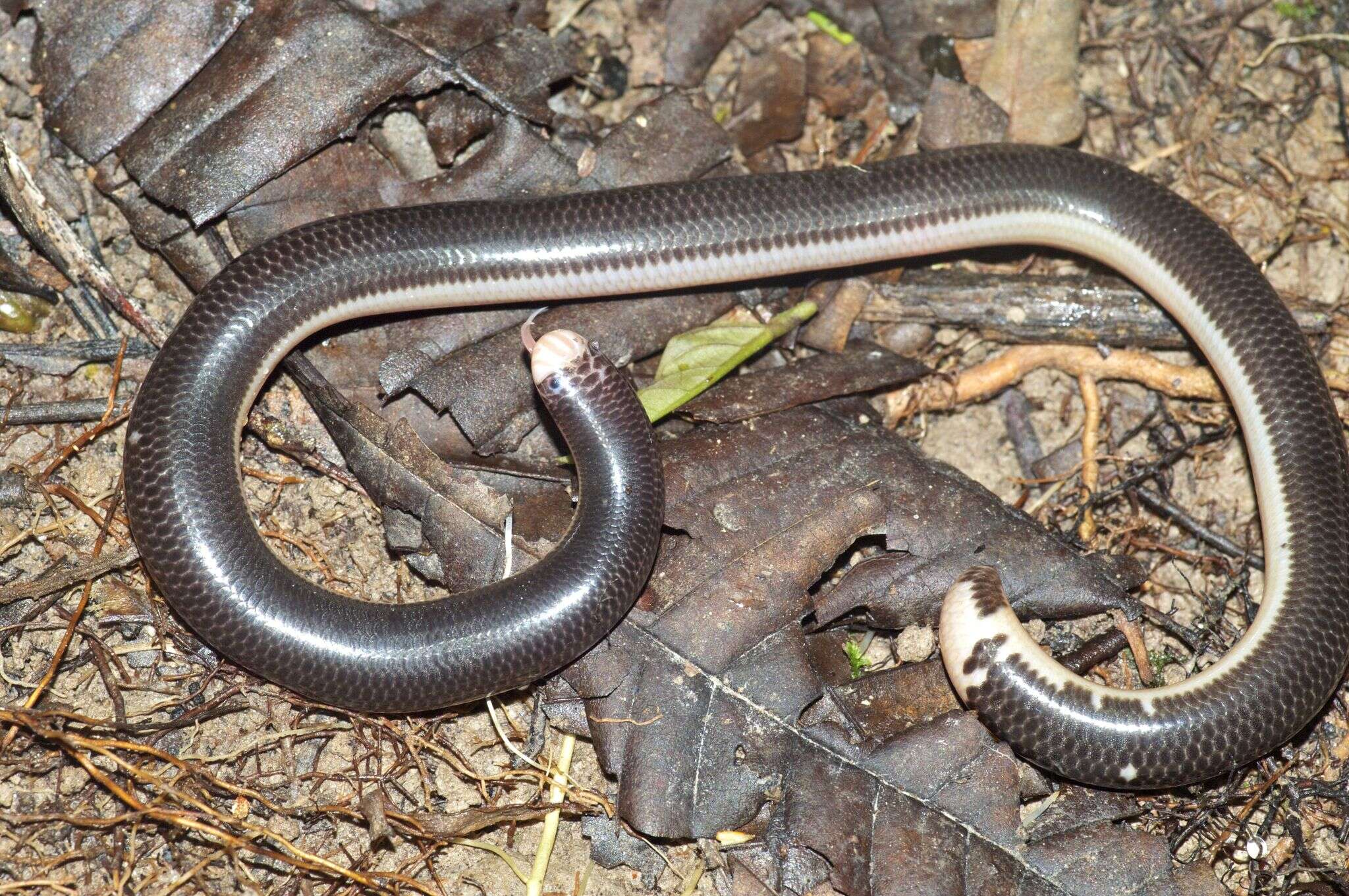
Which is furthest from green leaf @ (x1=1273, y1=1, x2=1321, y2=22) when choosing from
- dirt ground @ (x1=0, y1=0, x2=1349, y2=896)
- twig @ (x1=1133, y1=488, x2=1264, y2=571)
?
twig @ (x1=1133, y1=488, x2=1264, y2=571)

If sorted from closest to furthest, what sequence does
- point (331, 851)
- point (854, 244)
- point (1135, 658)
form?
1. point (331, 851)
2. point (1135, 658)
3. point (854, 244)

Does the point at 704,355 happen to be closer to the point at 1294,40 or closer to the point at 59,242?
the point at 59,242

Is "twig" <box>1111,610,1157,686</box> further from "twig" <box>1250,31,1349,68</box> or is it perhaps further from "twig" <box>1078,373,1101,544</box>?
"twig" <box>1250,31,1349,68</box>

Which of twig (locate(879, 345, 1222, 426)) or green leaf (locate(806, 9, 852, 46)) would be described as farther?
green leaf (locate(806, 9, 852, 46))

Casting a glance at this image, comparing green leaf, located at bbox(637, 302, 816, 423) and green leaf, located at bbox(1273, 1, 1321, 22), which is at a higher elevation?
green leaf, located at bbox(1273, 1, 1321, 22)

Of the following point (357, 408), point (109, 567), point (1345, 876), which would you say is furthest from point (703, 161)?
point (1345, 876)

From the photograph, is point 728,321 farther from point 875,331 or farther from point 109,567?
point 109,567
